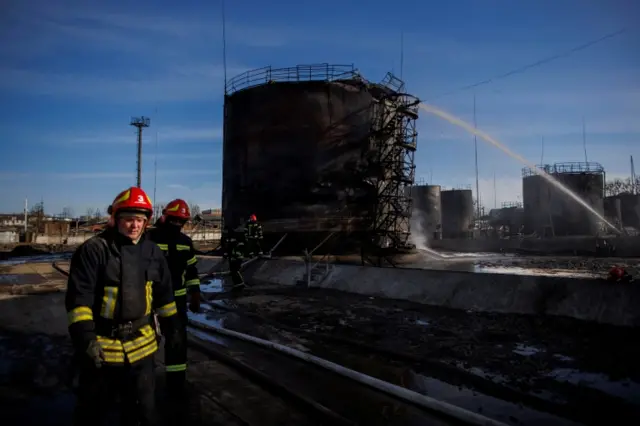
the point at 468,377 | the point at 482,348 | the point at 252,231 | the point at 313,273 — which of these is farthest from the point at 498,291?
the point at 252,231

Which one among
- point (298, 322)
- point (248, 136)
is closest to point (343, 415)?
point (298, 322)

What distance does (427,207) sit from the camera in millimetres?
45625

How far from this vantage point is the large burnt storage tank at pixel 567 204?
36844mm

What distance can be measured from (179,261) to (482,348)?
4015mm

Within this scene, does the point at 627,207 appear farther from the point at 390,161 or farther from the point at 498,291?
the point at 498,291

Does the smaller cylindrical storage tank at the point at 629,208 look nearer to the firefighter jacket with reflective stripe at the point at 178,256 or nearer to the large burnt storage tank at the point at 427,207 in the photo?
the large burnt storage tank at the point at 427,207

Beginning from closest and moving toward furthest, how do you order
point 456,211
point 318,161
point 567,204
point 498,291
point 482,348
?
point 482,348, point 498,291, point 318,161, point 567,204, point 456,211

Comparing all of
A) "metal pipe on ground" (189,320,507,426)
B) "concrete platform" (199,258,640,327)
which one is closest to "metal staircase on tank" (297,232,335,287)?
"concrete platform" (199,258,640,327)

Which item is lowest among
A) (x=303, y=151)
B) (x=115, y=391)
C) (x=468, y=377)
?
(x=468, y=377)

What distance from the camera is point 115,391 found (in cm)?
295

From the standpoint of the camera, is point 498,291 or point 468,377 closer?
point 468,377

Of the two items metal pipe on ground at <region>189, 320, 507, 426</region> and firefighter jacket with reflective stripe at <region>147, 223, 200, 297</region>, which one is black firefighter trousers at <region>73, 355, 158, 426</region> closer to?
firefighter jacket with reflective stripe at <region>147, 223, 200, 297</region>

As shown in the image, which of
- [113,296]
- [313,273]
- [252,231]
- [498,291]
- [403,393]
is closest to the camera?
[113,296]

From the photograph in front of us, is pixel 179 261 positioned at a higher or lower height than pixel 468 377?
higher
